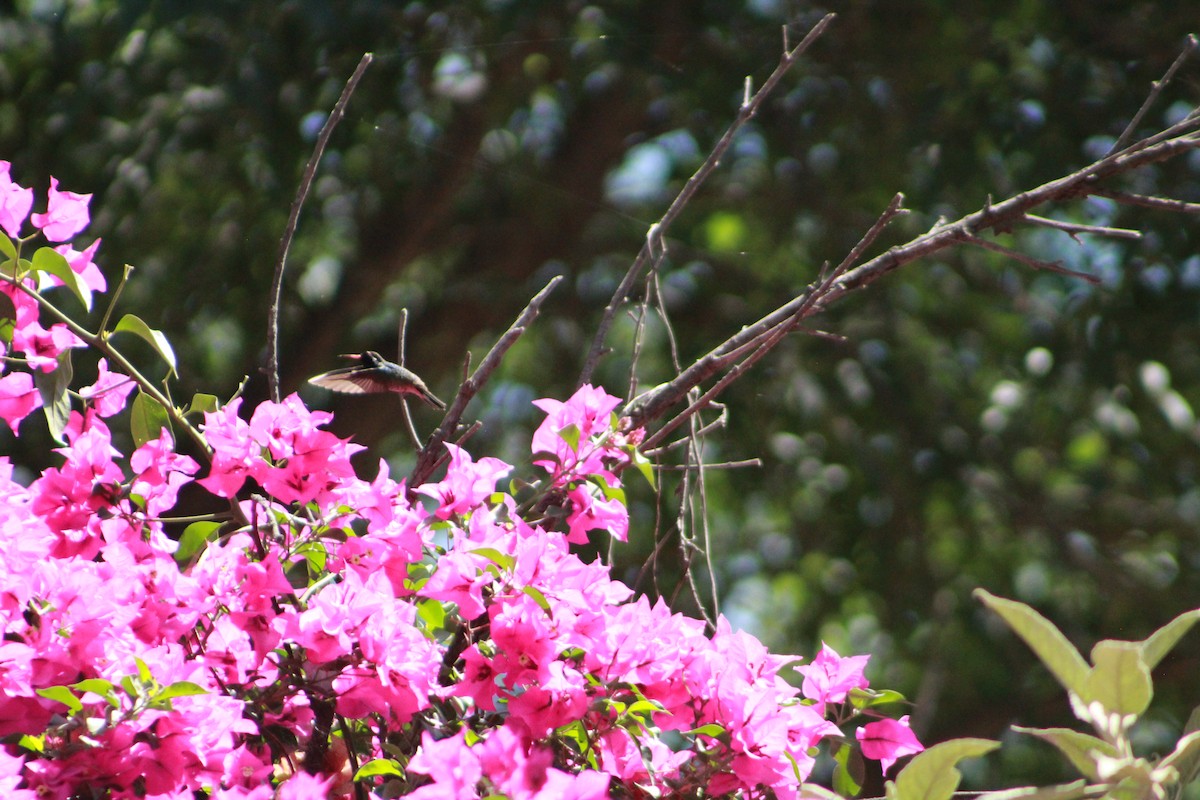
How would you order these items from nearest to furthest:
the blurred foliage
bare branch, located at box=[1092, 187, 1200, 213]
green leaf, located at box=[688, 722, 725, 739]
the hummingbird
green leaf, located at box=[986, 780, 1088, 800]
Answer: green leaf, located at box=[986, 780, 1088, 800] < green leaf, located at box=[688, 722, 725, 739] < bare branch, located at box=[1092, 187, 1200, 213] < the hummingbird < the blurred foliage

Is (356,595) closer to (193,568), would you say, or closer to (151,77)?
(193,568)

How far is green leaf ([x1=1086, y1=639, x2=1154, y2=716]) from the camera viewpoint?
49cm

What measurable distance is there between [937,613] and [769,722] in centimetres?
245

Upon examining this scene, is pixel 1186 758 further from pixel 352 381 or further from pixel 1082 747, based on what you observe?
pixel 352 381

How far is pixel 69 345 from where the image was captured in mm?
829

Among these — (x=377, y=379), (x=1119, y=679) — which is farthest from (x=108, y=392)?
(x=1119, y=679)

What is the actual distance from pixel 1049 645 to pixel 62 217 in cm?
78

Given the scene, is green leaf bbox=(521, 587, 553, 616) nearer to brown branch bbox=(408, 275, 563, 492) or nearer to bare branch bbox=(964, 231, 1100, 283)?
brown branch bbox=(408, 275, 563, 492)

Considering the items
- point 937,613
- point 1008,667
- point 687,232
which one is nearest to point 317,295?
point 687,232

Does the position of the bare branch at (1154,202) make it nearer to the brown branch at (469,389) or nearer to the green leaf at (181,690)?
the brown branch at (469,389)

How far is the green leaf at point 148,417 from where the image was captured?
803 mm

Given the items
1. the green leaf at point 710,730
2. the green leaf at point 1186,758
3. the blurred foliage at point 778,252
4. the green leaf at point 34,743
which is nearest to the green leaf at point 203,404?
the green leaf at point 34,743

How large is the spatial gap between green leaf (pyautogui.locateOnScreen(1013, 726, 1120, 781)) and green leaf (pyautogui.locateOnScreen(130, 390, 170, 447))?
1.92ft

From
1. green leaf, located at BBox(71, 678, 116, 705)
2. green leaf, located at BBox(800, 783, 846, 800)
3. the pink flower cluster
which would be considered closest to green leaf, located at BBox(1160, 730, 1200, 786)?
green leaf, located at BBox(800, 783, 846, 800)
